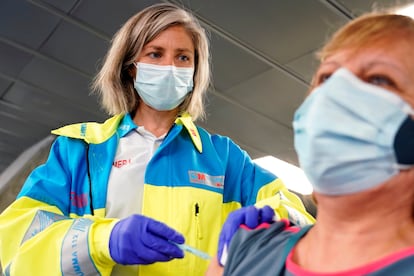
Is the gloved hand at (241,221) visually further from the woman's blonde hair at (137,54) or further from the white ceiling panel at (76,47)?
the white ceiling panel at (76,47)

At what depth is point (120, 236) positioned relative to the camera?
40.8 inches

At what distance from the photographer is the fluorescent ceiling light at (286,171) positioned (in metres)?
5.21

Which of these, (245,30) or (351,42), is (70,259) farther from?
(245,30)

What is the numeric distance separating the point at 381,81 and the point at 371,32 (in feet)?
0.36

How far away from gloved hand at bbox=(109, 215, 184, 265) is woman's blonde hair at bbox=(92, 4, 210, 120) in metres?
0.54

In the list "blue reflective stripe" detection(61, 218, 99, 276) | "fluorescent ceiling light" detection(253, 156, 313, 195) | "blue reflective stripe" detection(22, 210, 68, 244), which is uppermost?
"fluorescent ceiling light" detection(253, 156, 313, 195)

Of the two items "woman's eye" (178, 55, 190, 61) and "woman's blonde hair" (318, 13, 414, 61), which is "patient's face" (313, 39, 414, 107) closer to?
"woman's blonde hair" (318, 13, 414, 61)

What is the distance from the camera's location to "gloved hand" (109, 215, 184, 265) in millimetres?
1029

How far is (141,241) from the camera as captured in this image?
1038 mm

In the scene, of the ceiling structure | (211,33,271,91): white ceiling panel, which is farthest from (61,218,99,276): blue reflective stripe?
(211,33,271,91): white ceiling panel

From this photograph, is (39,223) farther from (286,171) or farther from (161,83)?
(286,171)

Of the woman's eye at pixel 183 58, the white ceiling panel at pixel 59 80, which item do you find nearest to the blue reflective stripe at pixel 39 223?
the woman's eye at pixel 183 58

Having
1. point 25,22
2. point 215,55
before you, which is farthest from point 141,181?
point 25,22

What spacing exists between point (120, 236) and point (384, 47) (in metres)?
0.63
